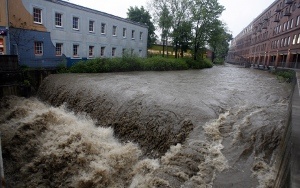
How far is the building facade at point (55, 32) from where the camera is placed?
18.6 m

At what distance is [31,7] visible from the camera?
19812mm

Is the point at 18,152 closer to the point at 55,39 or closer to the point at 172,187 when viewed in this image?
the point at 172,187

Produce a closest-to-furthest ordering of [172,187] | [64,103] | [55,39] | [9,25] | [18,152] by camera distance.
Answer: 1. [172,187]
2. [18,152]
3. [64,103]
4. [9,25]
5. [55,39]

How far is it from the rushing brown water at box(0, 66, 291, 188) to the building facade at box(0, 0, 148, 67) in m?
10.4

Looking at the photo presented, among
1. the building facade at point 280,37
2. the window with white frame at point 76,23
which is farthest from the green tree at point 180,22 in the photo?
the window with white frame at point 76,23

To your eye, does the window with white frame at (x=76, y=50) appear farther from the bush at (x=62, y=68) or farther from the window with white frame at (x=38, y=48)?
the bush at (x=62, y=68)

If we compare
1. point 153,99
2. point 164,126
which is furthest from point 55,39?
point 164,126

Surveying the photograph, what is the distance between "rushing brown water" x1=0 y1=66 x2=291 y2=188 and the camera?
18.1 ft

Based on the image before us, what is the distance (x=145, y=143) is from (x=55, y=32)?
1886cm

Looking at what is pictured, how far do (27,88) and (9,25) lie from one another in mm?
6601

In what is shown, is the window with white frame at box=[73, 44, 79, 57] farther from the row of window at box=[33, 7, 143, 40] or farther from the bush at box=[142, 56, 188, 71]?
the bush at box=[142, 56, 188, 71]

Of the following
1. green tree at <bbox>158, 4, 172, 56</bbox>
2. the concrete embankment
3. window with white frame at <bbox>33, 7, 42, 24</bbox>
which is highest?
green tree at <bbox>158, 4, 172, 56</bbox>

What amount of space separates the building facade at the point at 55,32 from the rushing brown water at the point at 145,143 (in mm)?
10410

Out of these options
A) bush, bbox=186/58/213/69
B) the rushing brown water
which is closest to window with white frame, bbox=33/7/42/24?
the rushing brown water
